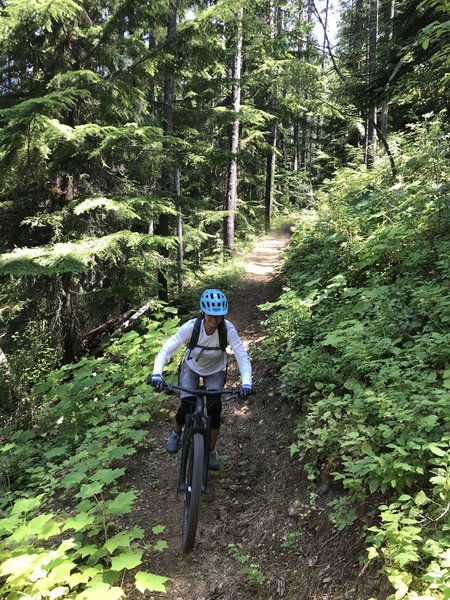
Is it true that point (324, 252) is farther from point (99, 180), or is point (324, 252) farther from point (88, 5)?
point (88, 5)

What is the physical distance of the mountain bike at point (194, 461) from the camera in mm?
3965

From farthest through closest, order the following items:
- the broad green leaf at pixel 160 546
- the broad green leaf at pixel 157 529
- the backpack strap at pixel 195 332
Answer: the backpack strap at pixel 195 332, the broad green leaf at pixel 157 529, the broad green leaf at pixel 160 546

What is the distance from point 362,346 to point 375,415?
3.38 feet

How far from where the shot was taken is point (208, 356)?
4656 mm

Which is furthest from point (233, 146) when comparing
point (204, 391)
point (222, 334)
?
point (204, 391)

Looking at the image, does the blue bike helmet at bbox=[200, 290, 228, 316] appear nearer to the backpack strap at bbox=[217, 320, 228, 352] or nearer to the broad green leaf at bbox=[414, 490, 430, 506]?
the backpack strap at bbox=[217, 320, 228, 352]

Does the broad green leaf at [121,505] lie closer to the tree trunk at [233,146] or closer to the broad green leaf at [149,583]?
the broad green leaf at [149,583]

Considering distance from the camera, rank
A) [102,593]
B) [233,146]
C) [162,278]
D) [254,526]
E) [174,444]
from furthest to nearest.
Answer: [233,146] → [162,278] → [174,444] → [254,526] → [102,593]

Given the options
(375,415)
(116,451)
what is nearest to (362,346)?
(375,415)

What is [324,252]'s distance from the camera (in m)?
A: 9.45

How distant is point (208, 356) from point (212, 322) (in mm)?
438

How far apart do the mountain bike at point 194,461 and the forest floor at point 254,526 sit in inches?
13.2

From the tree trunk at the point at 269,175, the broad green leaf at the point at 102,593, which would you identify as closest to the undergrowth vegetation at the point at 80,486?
the broad green leaf at the point at 102,593

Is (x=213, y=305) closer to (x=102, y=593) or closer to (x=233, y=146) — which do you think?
(x=102, y=593)
